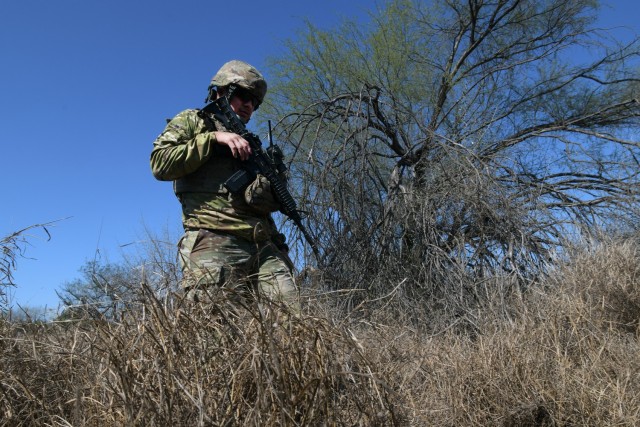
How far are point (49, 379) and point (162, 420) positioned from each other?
2.85 feet

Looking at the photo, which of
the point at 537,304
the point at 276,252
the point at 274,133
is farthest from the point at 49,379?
the point at 274,133

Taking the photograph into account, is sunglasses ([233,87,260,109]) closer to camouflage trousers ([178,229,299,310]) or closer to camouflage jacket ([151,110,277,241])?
Answer: camouflage jacket ([151,110,277,241])

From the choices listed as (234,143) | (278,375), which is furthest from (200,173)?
(278,375)

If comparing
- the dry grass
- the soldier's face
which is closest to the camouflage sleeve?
the soldier's face

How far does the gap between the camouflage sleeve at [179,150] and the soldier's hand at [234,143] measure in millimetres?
45

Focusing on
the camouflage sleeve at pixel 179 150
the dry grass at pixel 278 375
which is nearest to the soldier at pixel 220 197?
the camouflage sleeve at pixel 179 150

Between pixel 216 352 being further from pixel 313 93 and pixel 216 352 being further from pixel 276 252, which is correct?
pixel 313 93

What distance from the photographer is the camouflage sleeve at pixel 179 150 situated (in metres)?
2.97

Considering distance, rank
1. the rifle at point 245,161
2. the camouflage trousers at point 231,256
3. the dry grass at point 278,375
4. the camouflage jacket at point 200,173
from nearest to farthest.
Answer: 1. the dry grass at point 278,375
2. the camouflage trousers at point 231,256
3. the camouflage jacket at point 200,173
4. the rifle at point 245,161

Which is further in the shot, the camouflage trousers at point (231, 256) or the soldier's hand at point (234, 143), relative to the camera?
the soldier's hand at point (234, 143)

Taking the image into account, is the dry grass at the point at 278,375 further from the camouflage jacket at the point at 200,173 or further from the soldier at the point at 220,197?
the camouflage jacket at the point at 200,173

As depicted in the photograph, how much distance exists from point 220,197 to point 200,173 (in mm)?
193

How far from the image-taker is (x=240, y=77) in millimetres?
3311

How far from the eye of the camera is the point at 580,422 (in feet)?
7.43
